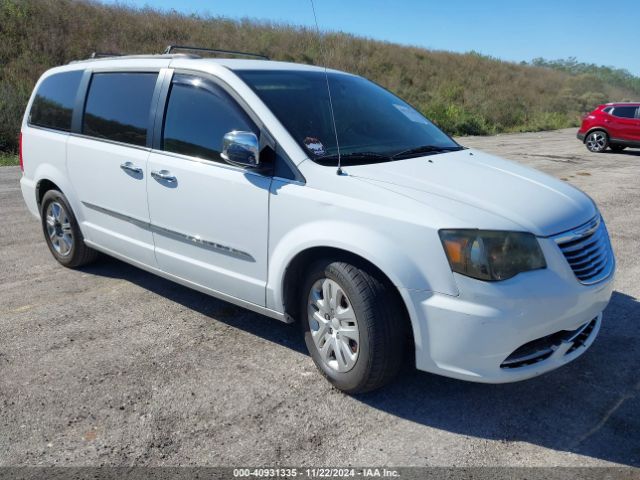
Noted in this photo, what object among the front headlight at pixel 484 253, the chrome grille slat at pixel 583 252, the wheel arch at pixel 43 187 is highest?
the front headlight at pixel 484 253

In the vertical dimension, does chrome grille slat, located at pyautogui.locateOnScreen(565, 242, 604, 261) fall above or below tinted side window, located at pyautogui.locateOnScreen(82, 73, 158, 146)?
below

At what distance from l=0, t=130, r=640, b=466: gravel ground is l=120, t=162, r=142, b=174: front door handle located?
1.05 meters

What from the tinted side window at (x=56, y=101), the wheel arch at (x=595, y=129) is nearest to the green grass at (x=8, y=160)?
the tinted side window at (x=56, y=101)

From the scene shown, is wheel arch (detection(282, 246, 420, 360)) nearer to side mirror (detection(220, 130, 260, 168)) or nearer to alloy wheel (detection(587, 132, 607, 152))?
side mirror (detection(220, 130, 260, 168))

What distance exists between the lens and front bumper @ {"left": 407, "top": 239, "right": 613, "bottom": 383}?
2789 mm

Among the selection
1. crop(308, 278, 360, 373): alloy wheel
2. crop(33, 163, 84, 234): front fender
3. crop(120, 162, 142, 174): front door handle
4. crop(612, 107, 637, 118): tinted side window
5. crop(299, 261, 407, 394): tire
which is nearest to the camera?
crop(299, 261, 407, 394): tire

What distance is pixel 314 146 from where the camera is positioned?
351 cm

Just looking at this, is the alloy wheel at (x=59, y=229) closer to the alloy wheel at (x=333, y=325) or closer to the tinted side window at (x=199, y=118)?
the tinted side window at (x=199, y=118)

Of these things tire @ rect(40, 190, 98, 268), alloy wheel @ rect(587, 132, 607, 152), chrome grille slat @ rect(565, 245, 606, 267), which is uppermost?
chrome grille slat @ rect(565, 245, 606, 267)

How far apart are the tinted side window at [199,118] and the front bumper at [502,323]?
1563 mm

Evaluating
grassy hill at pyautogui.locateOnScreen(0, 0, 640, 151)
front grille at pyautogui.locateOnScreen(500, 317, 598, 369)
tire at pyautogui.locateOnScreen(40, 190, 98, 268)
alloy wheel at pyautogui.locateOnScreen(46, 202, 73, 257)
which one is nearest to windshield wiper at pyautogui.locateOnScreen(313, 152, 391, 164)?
front grille at pyautogui.locateOnScreen(500, 317, 598, 369)

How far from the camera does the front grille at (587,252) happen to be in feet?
10.0

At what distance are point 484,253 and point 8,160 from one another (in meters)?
13.2

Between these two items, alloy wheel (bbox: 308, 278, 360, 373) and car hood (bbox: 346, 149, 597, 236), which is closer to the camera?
car hood (bbox: 346, 149, 597, 236)
